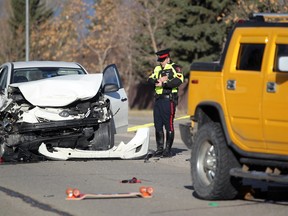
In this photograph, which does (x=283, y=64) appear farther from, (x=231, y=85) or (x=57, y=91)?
(x=57, y=91)

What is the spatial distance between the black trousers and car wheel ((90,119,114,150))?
0.88 m

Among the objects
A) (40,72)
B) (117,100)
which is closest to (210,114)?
(117,100)

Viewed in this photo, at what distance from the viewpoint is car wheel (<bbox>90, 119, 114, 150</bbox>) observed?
13.6 m

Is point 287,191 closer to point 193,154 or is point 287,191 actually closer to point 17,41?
point 193,154

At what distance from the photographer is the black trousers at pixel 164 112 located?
13.9m

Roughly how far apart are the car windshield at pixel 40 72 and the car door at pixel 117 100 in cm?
69

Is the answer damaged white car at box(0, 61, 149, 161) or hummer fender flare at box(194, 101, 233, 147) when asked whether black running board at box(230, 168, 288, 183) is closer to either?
hummer fender flare at box(194, 101, 233, 147)

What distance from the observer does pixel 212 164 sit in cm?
920

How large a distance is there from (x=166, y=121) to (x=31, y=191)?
4.21 m

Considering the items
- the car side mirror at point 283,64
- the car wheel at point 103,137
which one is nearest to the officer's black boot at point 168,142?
the car wheel at point 103,137

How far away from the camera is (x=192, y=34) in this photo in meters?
46.7

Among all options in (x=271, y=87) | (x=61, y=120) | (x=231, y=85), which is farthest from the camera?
(x=61, y=120)

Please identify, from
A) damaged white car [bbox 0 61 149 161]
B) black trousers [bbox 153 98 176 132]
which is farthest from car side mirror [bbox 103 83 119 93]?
black trousers [bbox 153 98 176 132]

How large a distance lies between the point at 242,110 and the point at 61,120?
198 inches
